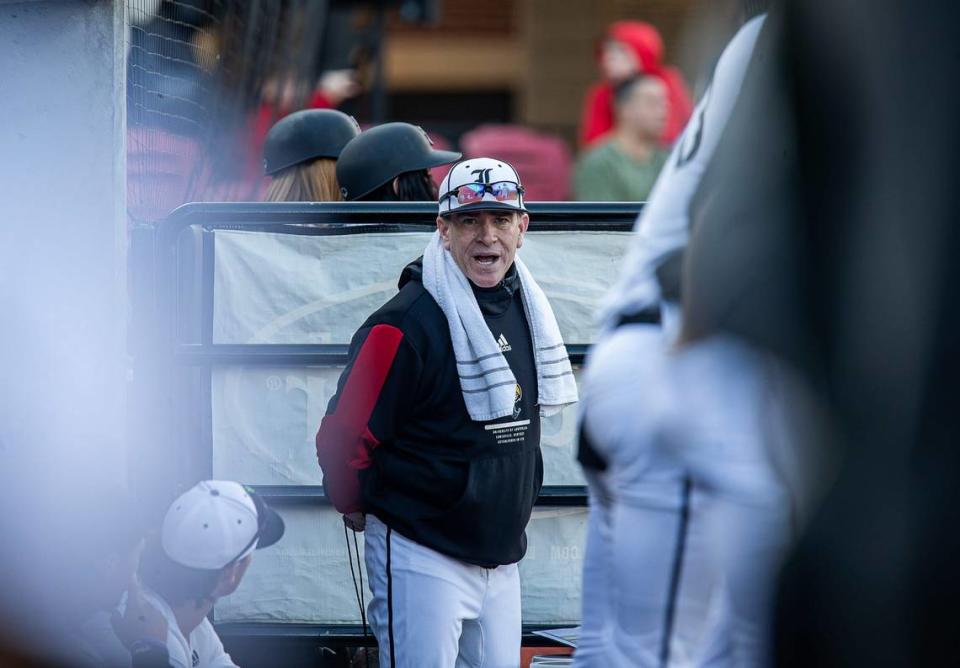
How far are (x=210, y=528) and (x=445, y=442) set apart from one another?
687 mm

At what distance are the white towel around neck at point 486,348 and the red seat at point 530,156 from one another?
253 inches

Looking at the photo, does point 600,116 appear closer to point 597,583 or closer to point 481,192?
point 481,192

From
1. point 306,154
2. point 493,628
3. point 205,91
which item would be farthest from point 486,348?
point 205,91

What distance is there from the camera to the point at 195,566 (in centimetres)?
428

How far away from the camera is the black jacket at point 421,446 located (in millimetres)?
4297

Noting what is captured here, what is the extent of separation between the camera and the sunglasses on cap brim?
4.41 m

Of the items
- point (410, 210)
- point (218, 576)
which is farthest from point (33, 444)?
point (410, 210)

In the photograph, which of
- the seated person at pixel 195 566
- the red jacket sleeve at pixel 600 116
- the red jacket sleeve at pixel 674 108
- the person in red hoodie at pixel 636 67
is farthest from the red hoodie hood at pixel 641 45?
the seated person at pixel 195 566

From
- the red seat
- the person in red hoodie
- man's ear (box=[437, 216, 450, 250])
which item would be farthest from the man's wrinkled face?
the red seat

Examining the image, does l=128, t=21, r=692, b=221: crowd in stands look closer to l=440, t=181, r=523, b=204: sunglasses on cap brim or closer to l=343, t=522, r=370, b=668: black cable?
l=440, t=181, r=523, b=204: sunglasses on cap brim

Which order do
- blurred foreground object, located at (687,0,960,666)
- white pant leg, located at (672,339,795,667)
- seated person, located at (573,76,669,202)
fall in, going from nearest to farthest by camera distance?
blurred foreground object, located at (687,0,960,666) → white pant leg, located at (672,339,795,667) → seated person, located at (573,76,669,202)

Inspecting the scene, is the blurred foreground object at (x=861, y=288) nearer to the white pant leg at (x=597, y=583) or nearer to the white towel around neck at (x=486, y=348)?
the white pant leg at (x=597, y=583)

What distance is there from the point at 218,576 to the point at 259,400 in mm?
908

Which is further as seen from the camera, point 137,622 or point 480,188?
point 480,188
